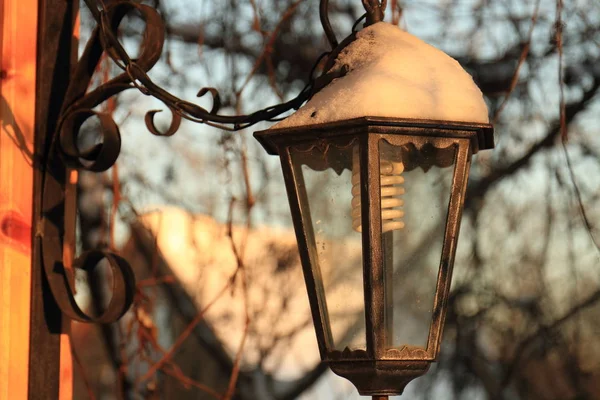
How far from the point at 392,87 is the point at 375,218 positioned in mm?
191

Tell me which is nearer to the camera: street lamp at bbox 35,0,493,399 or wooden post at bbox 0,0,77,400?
street lamp at bbox 35,0,493,399

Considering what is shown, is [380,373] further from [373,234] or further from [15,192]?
[15,192]

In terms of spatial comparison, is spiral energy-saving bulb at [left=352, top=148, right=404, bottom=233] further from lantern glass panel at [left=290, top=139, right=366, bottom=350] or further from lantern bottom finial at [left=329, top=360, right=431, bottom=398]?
lantern bottom finial at [left=329, top=360, right=431, bottom=398]

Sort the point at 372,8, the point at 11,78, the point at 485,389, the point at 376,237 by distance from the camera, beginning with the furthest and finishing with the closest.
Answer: the point at 485,389 < the point at 11,78 < the point at 372,8 < the point at 376,237

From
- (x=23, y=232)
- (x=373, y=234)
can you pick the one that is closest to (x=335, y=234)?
(x=373, y=234)

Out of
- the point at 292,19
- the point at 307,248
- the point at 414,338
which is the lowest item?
the point at 414,338

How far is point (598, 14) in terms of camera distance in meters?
3.20

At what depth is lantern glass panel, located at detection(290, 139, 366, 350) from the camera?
4.75 ft

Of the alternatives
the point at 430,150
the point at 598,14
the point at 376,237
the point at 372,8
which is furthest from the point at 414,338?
the point at 598,14

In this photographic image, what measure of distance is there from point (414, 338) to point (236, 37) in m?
2.18

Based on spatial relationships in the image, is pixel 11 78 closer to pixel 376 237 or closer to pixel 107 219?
pixel 376 237

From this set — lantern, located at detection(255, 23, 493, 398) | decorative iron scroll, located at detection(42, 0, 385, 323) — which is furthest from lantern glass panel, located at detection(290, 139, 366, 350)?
decorative iron scroll, located at detection(42, 0, 385, 323)

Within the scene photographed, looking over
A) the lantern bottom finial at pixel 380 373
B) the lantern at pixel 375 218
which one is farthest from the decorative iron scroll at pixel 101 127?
the lantern bottom finial at pixel 380 373

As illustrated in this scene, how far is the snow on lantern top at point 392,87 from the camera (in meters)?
1.43
